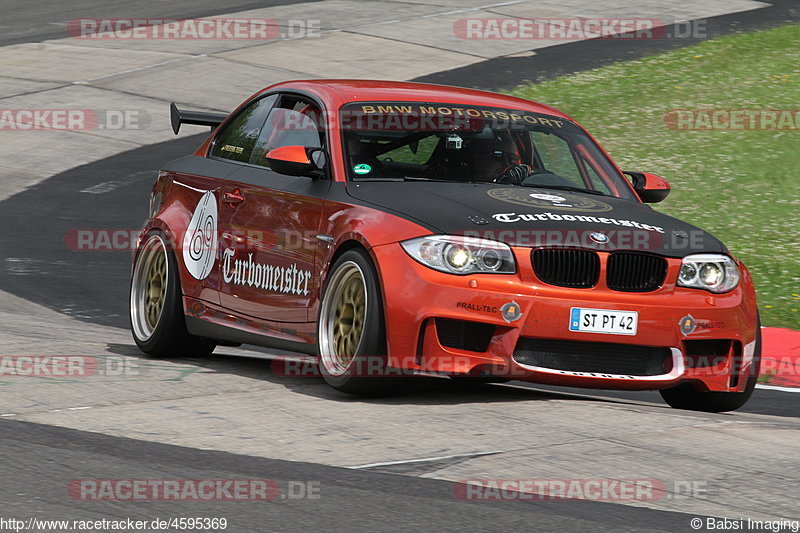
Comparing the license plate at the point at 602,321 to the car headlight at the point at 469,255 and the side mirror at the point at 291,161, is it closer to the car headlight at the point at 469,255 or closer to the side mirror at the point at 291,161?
the car headlight at the point at 469,255

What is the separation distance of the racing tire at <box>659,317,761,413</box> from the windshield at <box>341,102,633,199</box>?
120 centimetres

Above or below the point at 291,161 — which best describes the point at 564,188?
below

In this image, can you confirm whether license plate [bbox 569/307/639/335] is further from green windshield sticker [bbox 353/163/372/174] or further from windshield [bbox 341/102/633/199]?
green windshield sticker [bbox 353/163/372/174]

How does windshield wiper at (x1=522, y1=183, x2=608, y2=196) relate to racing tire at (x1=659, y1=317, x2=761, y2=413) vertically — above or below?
above

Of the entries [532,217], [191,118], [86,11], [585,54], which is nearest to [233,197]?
[191,118]

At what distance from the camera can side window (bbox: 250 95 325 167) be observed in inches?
324

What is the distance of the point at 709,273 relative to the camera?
7348mm

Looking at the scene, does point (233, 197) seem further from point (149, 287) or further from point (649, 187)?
point (649, 187)

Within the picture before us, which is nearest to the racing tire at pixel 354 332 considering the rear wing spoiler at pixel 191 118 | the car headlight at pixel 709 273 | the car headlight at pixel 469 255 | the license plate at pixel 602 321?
the car headlight at pixel 469 255

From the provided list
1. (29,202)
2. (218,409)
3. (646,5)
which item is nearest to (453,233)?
(218,409)

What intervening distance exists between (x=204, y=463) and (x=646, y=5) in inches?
939

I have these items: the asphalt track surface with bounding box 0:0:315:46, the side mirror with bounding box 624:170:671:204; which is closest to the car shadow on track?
the side mirror with bounding box 624:170:671:204

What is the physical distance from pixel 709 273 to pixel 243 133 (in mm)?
3081

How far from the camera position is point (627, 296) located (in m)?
7.03
